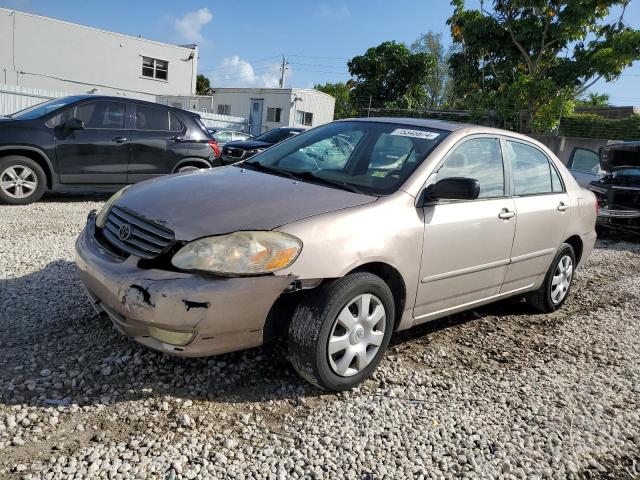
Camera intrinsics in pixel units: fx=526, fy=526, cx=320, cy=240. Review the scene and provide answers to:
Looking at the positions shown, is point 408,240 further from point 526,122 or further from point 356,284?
point 526,122

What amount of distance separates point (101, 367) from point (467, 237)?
97.5 inches

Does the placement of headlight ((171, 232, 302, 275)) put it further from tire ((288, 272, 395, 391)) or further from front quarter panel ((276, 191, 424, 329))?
tire ((288, 272, 395, 391))

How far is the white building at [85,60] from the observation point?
26000mm

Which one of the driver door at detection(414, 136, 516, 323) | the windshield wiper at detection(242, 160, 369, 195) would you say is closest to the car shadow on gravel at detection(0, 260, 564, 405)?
the driver door at detection(414, 136, 516, 323)

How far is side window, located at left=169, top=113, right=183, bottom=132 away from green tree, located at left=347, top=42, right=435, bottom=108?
21.3 m

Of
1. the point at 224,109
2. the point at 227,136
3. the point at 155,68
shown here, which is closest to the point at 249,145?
the point at 227,136

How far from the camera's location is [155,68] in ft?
101

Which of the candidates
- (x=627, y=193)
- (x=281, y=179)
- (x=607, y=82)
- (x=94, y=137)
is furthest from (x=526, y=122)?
(x=281, y=179)

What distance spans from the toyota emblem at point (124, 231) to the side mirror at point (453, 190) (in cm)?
180

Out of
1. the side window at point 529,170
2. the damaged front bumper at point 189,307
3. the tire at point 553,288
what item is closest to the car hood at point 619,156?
the tire at point 553,288

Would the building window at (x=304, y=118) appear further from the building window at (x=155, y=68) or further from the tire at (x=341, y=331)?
the tire at (x=341, y=331)

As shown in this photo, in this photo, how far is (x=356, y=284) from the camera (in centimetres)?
290

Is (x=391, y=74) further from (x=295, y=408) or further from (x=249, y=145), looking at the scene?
(x=295, y=408)

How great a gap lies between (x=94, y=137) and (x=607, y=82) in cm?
1552
